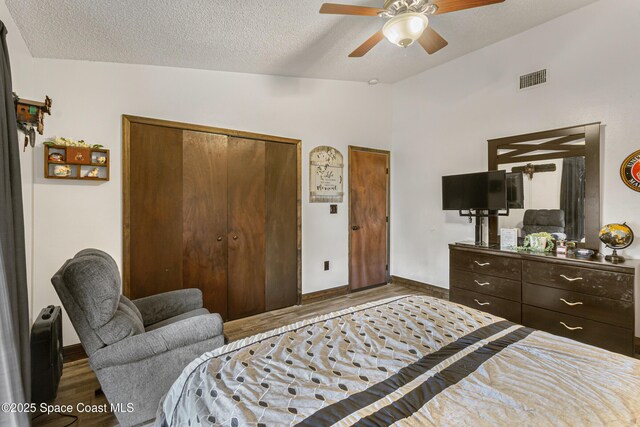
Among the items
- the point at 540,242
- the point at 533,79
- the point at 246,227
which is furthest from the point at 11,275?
the point at 533,79

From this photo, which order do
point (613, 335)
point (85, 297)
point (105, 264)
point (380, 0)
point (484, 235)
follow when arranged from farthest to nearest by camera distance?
1. point (484, 235)
2. point (380, 0)
3. point (613, 335)
4. point (105, 264)
5. point (85, 297)

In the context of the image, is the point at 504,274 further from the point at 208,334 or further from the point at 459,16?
the point at 208,334

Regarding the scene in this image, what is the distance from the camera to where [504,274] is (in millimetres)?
2869

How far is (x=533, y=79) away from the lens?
10.3 ft

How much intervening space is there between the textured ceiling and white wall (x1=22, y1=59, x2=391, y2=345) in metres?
0.15

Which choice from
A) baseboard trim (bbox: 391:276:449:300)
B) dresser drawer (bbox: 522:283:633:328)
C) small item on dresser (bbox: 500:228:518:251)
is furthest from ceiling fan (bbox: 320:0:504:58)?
baseboard trim (bbox: 391:276:449:300)

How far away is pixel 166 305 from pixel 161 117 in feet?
5.79

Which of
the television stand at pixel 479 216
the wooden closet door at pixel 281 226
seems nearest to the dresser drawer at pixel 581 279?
the television stand at pixel 479 216

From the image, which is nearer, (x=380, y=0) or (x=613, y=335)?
(x=613, y=335)

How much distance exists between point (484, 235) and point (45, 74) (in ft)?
15.0

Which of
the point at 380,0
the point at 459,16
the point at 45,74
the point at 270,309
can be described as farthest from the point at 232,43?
the point at 270,309

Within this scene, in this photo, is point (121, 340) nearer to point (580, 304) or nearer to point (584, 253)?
point (580, 304)

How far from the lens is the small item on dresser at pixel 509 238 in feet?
9.93

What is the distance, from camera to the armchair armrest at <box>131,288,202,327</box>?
225cm
